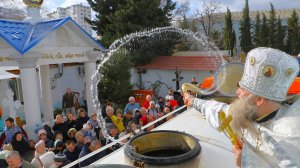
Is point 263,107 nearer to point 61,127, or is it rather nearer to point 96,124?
point 96,124

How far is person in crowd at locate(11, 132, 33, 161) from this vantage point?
18.3 feet

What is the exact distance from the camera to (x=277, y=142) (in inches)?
58.7

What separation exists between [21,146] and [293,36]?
92.3ft

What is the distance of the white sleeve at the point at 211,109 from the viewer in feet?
6.32

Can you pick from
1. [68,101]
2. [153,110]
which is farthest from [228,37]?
[153,110]

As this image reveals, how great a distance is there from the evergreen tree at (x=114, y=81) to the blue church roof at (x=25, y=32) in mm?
4672

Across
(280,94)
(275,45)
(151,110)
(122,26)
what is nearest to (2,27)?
(151,110)

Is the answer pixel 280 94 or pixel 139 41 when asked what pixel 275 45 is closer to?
pixel 139 41

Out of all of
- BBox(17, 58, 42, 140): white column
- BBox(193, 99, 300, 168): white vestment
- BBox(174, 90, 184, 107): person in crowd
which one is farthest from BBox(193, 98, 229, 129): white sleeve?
BBox(174, 90, 184, 107): person in crowd

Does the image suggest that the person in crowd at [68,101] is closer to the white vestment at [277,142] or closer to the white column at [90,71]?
the white column at [90,71]

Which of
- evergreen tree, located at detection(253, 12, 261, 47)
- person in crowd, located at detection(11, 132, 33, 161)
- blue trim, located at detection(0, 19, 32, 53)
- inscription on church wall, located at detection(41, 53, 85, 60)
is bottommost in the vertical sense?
person in crowd, located at detection(11, 132, 33, 161)

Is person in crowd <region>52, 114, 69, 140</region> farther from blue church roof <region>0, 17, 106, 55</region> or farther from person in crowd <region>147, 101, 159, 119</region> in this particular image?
person in crowd <region>147, 101, 159, 119</region>

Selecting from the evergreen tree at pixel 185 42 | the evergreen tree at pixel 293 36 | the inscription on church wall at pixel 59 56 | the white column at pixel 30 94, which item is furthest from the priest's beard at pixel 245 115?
the evergreen tree at pixel 293 36

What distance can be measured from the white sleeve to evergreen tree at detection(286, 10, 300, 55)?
95.6 ft
